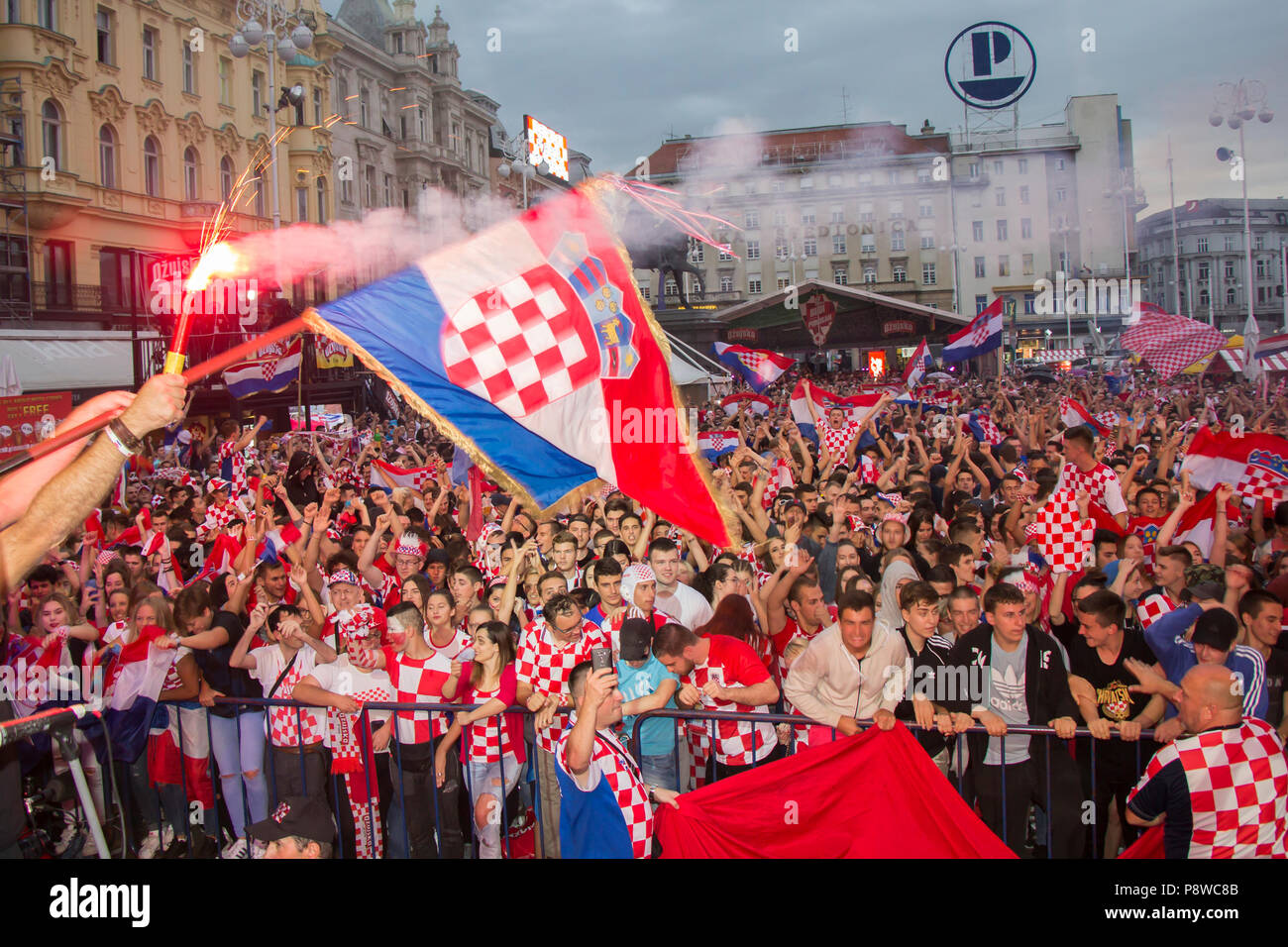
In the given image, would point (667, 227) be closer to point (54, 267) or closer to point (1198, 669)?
point (54, 267)

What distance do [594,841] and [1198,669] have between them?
2.58m

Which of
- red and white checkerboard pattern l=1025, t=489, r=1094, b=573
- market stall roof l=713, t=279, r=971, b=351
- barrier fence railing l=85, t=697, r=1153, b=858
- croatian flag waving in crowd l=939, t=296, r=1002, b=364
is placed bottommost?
barrier fence railing l=85, t=697, r=1153, b=858

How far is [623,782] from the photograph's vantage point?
438cm

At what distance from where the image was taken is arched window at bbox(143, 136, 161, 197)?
2831 cm

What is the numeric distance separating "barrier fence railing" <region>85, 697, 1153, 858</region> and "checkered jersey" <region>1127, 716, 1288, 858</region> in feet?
2.19

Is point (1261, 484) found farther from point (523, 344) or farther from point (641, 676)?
point (523, 344)

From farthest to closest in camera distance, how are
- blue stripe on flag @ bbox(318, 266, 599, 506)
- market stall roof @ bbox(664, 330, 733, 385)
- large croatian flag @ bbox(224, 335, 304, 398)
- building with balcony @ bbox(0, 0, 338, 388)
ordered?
building with balcony @ bbox(0, 0, 338, 388), market stall roof @ bbox(664, 330, 733, 385), large croatian flag @ bbox(224, 335, 304, 398), blue stripe on flag @ bbox(318, 266, 599, 506)

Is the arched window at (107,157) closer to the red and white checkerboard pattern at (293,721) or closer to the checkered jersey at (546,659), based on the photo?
the red and white checkerboard pattern at (293,721)

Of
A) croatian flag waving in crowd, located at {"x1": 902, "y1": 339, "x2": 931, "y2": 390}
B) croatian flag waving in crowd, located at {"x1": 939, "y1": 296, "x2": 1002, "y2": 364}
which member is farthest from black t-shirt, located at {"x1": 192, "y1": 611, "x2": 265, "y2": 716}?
croatian flag waving in crowd, located at {"x1": 939, "y1": 296, "x2": 1002, "y2": 364}

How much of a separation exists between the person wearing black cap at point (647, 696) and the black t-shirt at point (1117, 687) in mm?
2104

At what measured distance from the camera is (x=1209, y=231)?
44281 millimetres

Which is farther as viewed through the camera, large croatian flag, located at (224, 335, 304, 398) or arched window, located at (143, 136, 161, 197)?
arched window, located at (143, 136, 161, 197)

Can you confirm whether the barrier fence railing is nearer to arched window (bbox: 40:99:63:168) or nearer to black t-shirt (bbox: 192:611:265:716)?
black t-shirt (bbox: 192:611:265:716)

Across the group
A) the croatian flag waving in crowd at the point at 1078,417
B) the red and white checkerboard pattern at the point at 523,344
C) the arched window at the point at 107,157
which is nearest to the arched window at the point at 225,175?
the arched window at the point at 107,157
